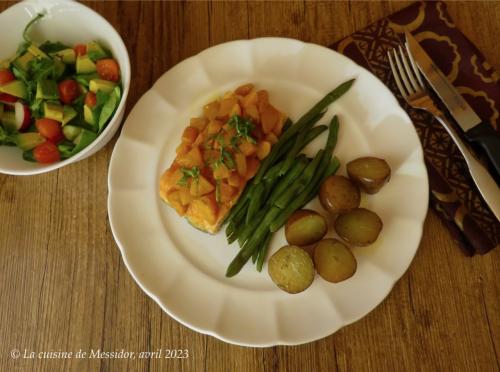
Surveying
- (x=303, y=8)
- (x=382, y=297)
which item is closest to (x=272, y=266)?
(x=382, y=297)

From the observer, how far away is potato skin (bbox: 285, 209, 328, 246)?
5.98 ft

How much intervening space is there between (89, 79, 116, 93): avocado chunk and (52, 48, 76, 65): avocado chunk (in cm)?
20

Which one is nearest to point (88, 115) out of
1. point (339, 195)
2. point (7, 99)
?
point (7, 99)

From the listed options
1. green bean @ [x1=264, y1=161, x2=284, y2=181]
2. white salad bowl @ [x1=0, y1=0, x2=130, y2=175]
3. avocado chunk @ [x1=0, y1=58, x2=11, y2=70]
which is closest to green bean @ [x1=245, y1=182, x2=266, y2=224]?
green bean @ [x1=264, y1=161, x2=284, y2=181]

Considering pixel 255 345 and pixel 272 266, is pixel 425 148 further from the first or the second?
pixel 255 345

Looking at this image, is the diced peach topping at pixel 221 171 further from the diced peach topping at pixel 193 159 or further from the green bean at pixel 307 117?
the green bean at pixel 307 117

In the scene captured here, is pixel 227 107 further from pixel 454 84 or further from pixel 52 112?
pixel 454 84

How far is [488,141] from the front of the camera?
192cm

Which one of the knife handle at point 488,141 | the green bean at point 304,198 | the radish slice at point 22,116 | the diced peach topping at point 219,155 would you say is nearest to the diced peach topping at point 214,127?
the diced peach topping at point 219,155

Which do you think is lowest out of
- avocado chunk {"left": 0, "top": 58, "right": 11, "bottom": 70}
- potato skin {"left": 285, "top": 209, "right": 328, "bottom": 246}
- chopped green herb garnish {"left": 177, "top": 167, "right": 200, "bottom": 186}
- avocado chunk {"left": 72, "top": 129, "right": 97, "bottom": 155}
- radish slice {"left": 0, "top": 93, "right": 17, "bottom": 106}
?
potato skin {"left": 285, "top": 209, "right": 328, "bottom": 246}

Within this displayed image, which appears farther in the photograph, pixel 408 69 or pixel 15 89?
pixel 408 69

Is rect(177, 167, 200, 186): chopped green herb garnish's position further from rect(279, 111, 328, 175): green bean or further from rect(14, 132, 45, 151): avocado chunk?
rect(14, 132, 45, 151): avocado chunk

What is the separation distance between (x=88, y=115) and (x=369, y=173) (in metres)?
1.27

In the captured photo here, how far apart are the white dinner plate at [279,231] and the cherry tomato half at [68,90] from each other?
28 cm
